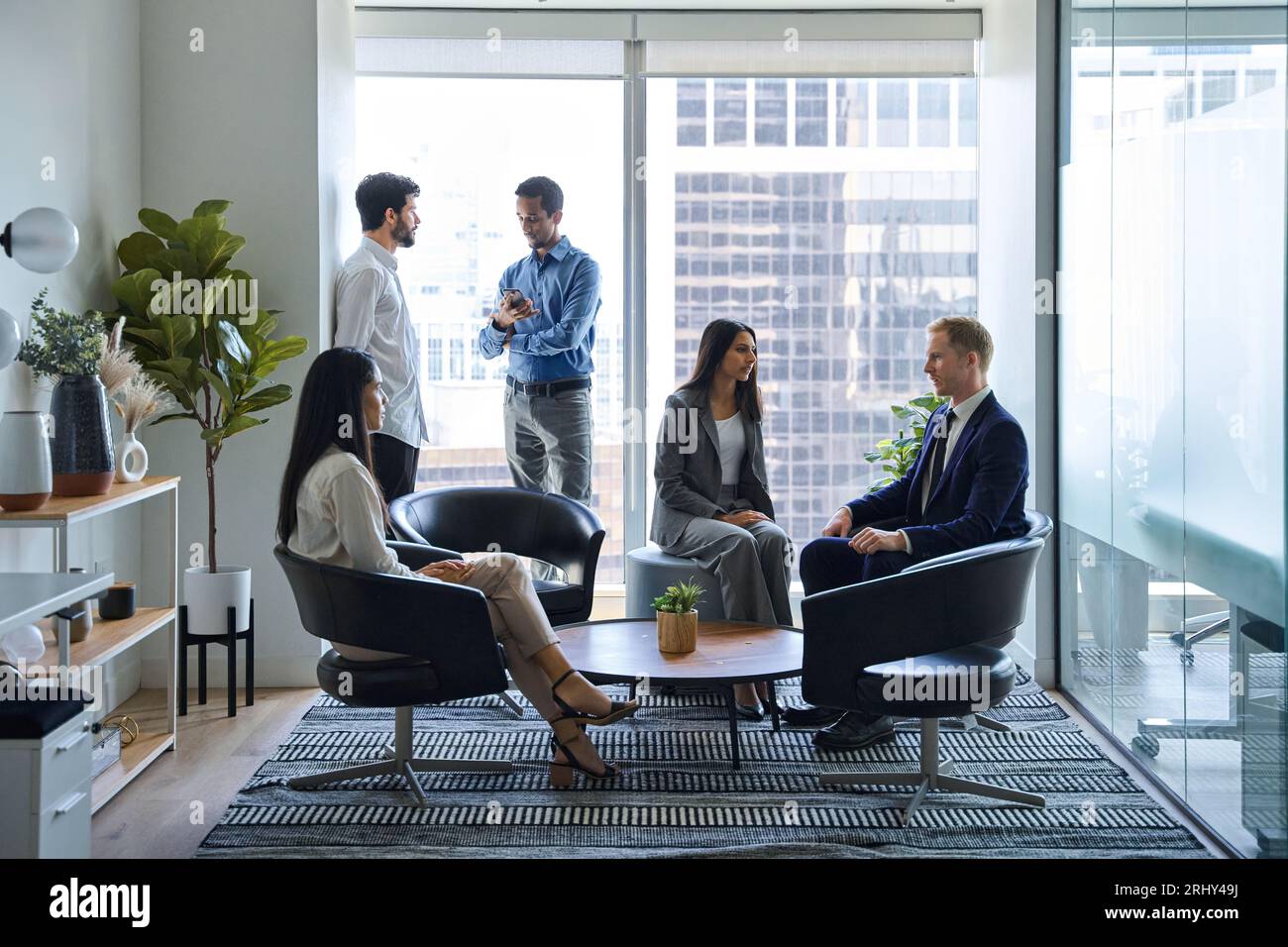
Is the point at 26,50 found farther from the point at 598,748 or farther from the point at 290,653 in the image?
the point at 598,748

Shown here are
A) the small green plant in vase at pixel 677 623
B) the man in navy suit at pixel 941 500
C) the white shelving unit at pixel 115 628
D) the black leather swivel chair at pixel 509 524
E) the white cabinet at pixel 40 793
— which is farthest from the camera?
the black leather swivel chair at pixel 509 524

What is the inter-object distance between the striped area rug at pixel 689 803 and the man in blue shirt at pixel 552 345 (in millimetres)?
1385

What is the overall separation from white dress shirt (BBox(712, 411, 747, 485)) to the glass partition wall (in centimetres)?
125

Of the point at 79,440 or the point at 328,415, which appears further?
the point at 79,440

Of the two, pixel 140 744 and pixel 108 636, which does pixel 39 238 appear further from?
pixel 140 744

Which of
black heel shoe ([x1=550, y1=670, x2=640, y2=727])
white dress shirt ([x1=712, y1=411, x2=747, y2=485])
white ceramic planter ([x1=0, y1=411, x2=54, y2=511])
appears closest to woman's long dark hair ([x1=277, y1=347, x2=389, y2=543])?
white ceramic planter ([x1=0, y1=411, x2=54, y2=511])

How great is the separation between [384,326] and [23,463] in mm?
1867

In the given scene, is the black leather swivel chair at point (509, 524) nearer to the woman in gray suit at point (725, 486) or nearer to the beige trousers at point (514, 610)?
the woman in gray suit at point (725, 486)

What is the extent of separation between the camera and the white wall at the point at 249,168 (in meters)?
4.80

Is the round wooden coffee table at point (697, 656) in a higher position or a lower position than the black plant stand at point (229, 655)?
higher

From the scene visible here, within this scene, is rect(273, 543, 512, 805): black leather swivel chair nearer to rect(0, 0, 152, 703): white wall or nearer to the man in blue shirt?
rect(0, 0, 152, 703): white wall

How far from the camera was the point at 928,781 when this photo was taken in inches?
141

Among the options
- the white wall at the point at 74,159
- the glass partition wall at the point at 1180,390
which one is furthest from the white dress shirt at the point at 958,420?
the white wall at the point at 74,159

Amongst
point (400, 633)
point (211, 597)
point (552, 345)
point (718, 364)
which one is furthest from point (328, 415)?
point (552, 345)
